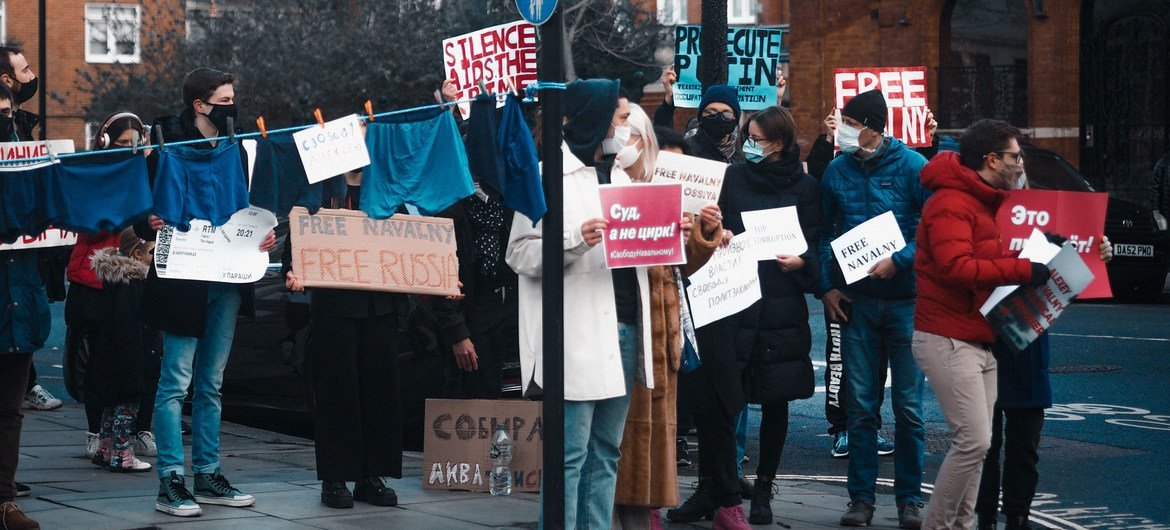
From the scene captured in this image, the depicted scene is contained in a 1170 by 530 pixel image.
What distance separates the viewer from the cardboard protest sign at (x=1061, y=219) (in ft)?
21.1

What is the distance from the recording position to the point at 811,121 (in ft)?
103

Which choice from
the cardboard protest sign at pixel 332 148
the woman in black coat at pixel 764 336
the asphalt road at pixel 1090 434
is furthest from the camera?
the asphalt road at pixel 1090 434

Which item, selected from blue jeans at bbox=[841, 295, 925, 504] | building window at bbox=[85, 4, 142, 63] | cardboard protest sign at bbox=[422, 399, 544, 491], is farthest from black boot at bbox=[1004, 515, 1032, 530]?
building window at bbox=[85, 4, 142, 63]

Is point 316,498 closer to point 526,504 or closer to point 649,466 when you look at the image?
point 526,504

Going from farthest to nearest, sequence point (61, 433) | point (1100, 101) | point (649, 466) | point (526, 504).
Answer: point (1100, 101)
point (61, 433)
point (526, 504)
point (649, 466)

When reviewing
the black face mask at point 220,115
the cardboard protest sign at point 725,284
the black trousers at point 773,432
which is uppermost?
the black face mask at point 220,115

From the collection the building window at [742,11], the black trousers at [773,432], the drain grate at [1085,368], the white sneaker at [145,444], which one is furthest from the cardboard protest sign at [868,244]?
the building window at [742,11]

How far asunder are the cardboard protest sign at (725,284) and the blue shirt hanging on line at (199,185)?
213cm

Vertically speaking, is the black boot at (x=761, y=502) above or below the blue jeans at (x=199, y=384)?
below

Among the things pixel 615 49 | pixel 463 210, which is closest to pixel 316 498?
→ pixel 463 210

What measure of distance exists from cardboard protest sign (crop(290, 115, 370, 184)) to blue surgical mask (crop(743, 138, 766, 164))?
1.93 m

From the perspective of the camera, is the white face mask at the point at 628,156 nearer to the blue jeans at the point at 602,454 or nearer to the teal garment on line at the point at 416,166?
the blue jeans at the point at 602,454

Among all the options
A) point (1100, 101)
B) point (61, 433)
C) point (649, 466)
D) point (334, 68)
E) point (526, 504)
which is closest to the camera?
point (649, 466)

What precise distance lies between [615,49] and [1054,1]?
8493 mm
